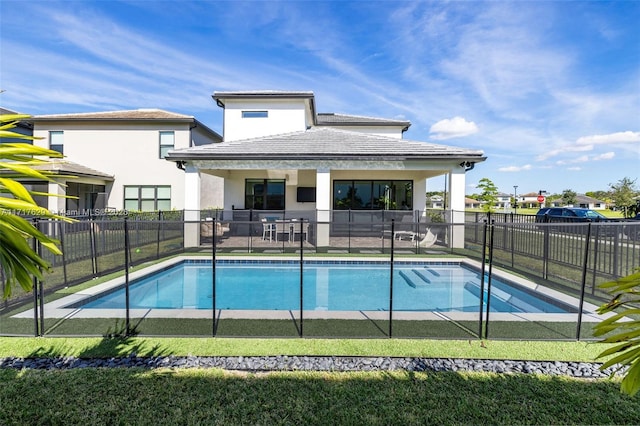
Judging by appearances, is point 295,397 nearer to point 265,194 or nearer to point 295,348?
point 295,348

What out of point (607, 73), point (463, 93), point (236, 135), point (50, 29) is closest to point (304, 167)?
point (236, 135)

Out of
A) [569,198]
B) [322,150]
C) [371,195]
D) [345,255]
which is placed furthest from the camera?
[569,198]

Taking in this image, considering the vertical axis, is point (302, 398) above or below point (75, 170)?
below

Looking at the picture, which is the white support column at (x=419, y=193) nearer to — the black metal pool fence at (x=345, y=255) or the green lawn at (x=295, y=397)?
the black metal pool fence at (x=345, y=255)

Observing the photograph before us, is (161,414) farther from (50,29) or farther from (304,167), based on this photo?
(50,29)

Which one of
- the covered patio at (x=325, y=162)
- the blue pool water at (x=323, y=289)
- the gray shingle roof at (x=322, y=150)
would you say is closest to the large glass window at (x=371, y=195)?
the covered patio at (x=325, y=162)

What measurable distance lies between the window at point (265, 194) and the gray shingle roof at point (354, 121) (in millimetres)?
7937

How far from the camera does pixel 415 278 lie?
980cm

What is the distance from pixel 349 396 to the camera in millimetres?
3355

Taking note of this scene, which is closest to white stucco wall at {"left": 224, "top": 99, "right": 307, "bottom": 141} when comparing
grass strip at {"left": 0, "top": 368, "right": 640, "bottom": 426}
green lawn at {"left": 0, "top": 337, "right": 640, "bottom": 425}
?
green lawn at {"left": 0, "top": 337, "right": 640, "bottom": 425}

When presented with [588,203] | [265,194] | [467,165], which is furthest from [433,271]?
[588,203]

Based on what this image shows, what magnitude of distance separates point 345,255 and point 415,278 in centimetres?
259

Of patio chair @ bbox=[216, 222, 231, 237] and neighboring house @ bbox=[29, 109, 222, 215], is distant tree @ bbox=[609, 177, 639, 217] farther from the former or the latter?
neighboring house @ bbox=[29, 109, 222, 215]

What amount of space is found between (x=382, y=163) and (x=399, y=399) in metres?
11.0
